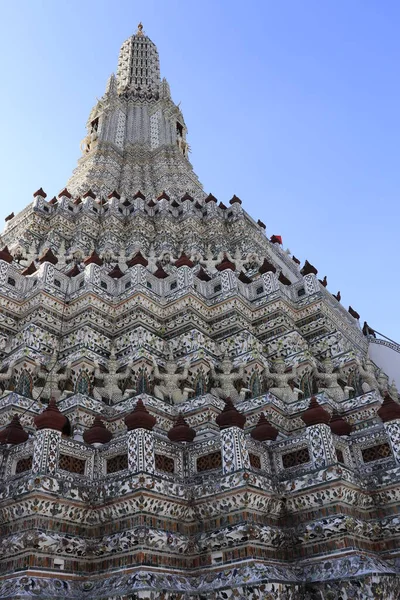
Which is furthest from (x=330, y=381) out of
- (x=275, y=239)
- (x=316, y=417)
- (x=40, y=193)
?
(x=40, y=193)

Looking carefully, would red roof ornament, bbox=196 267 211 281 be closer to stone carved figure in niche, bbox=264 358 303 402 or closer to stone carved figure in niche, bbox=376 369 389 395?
stone carved figure in niche, bbox=264 358 303 402

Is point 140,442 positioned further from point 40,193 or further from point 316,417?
point 40,193

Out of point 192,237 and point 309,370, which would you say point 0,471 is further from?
point 192,237

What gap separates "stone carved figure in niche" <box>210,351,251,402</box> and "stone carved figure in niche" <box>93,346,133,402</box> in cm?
213

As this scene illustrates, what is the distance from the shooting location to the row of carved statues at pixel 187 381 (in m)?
12.6

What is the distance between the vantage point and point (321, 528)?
870cm

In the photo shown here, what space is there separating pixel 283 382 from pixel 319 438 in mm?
4122

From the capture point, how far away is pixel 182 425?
33.3 feet

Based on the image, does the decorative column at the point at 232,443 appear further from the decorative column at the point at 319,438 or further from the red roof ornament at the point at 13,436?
the red roof ornament at the point at 13,436

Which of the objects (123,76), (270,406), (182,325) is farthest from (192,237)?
(123,76)

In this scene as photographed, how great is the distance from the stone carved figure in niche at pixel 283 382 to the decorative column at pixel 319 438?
3.35 meters

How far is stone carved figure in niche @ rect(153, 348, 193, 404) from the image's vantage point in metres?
12.9

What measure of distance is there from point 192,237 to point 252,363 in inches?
394

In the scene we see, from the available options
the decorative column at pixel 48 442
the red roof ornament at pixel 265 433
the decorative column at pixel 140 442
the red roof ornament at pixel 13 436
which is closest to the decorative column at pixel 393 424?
the red roof ornament at pixel 265 433
